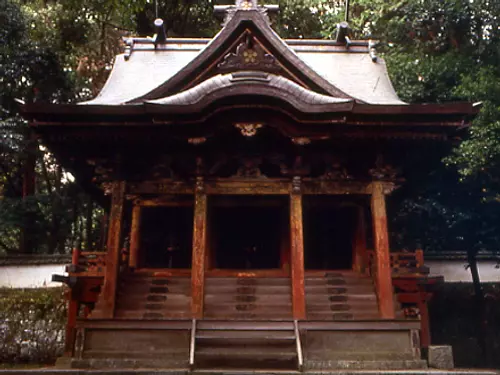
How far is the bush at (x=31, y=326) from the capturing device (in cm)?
1433

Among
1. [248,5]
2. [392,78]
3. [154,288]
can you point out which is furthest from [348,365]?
[392,78]

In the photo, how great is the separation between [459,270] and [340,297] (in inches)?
370

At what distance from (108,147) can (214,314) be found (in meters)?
3.77

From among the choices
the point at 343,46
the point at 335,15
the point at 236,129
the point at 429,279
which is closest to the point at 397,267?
the point at 429,279

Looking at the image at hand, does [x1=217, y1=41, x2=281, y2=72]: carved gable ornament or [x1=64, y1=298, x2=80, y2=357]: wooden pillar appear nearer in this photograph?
[x1=217, y1=41, x2=281, y2=72]: carved gable ornament

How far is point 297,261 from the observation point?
8.77m

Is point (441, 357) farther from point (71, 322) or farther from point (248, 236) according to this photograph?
point (71, 322)

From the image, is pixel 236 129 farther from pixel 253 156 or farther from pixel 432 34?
pixel 432 34

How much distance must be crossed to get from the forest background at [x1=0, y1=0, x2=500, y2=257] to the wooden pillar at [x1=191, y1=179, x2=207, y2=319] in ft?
16.8

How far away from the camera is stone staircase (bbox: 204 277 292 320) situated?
30.0ft

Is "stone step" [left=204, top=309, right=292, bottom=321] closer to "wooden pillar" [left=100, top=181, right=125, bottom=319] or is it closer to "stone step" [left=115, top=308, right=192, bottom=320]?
"stone step" [left=115, top=308, right=192, bottom=320]

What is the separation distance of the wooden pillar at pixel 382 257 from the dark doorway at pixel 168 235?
5345 millimetres

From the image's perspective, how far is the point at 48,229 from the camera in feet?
64.7

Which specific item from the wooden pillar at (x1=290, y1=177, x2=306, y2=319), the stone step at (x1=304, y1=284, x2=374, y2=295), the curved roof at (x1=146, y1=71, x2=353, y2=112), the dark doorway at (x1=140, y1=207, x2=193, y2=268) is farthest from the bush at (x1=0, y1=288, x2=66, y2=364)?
the curved roof at (x1=146, y1=71, x2=353, y2=112)
